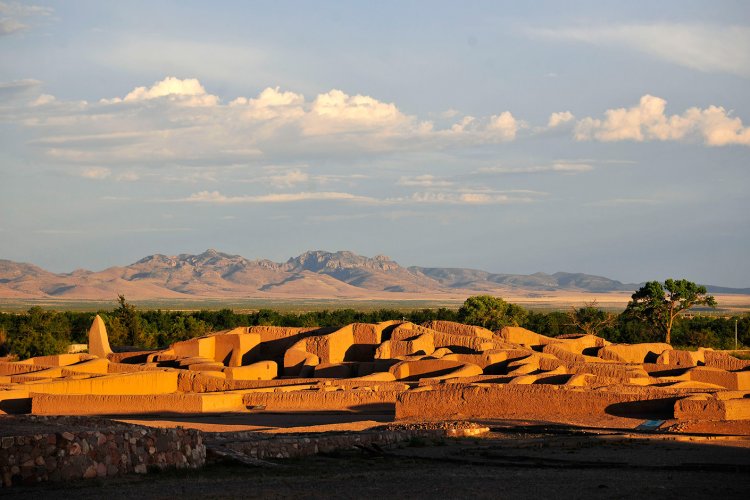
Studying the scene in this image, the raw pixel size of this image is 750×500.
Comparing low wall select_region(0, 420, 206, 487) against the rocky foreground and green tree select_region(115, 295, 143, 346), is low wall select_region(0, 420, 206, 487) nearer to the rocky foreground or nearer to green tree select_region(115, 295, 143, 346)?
the rocky foreground

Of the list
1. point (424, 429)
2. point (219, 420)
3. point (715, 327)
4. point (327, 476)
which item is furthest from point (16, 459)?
point (715, 327)

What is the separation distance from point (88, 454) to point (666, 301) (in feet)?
128

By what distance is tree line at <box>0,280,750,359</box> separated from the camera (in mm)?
45438

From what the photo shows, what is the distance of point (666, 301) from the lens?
47125 millimetres

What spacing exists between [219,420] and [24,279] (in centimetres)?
17579

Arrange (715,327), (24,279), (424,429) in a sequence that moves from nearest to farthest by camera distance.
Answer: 1. (424,429)
2. (715,327)
3. (24,279)

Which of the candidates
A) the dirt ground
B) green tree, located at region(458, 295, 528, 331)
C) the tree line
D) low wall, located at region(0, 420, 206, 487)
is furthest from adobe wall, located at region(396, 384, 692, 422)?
green tree, located at region(458, 295, 528, 331)

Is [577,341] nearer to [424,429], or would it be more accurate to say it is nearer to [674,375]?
[674,375]

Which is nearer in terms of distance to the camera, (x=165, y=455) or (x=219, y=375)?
(x=165, y=455)

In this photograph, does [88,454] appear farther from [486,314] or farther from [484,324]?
[486,314]

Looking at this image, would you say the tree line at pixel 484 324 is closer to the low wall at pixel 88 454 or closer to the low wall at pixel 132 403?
the low wall at pixel 132 403

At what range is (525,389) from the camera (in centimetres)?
2050

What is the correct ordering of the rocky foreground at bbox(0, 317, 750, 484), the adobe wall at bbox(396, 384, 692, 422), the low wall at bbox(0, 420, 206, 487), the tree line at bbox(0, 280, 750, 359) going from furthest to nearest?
the tree line at bbox(0, 280, 750, 359) → the adobe wall at bbox(396, 384, 692, 422) → the rocky foreground at bbox(0, 317, 750, 484) → the low wall at bbox(0, 420, 206, 487)

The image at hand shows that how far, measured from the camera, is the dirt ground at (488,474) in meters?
10.8
